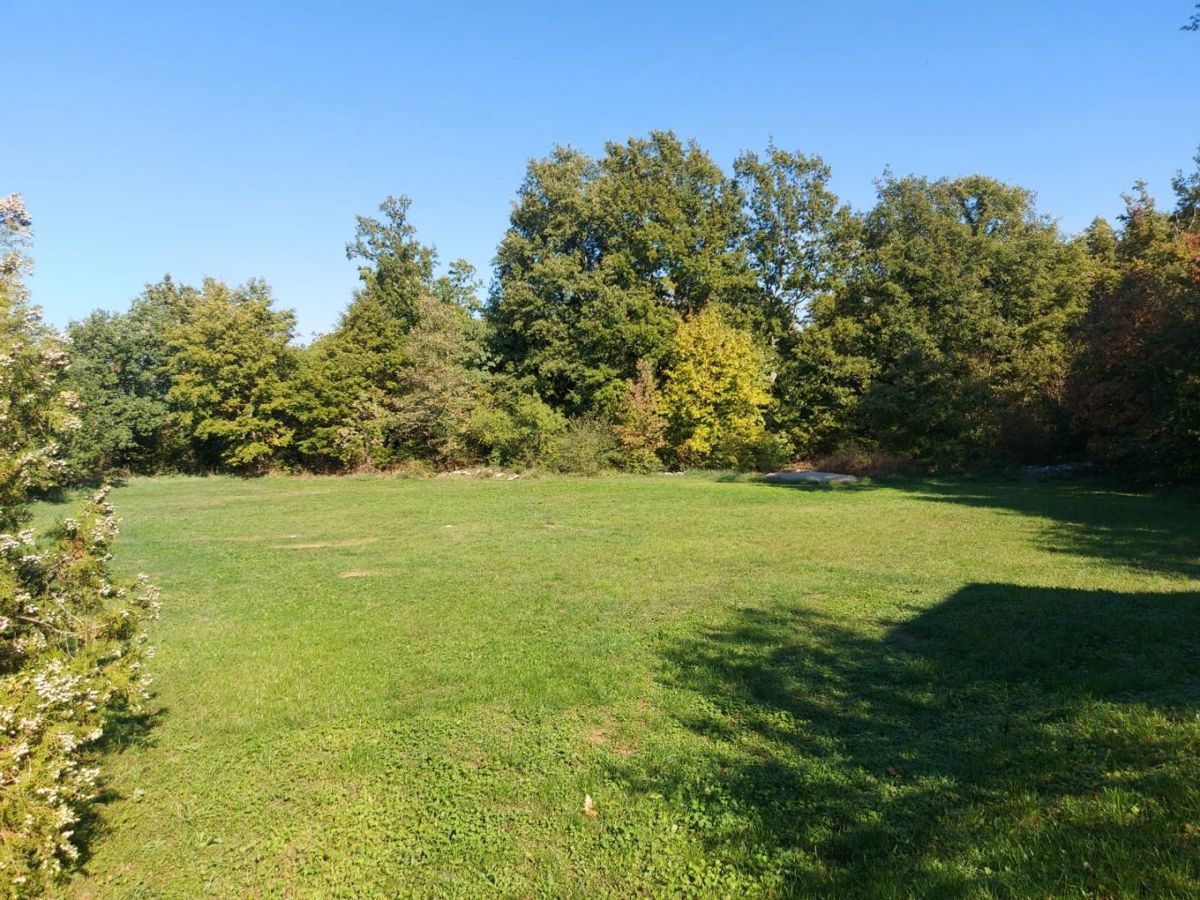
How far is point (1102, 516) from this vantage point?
14594 mm

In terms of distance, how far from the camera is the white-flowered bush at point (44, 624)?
2777mm

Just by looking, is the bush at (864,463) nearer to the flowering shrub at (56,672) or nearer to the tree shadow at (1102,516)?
the tree shadow at (1102,516)

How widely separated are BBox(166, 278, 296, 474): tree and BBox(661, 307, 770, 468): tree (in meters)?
22.1

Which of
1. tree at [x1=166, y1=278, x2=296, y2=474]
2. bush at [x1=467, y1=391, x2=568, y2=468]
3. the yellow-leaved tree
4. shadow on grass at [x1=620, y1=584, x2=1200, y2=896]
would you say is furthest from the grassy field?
tree at [x1=166, y1=278, x2=296, y2=474]

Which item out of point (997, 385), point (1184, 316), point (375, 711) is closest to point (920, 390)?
point (997, 385)

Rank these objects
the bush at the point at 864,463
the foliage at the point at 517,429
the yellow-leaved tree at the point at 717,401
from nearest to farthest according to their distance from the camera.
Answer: the bush at the point at 864,463, the yellow-leaved tree at the point at 717,401, the foliage at the point at 517,429

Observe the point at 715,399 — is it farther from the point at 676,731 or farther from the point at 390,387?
the point at 676,731

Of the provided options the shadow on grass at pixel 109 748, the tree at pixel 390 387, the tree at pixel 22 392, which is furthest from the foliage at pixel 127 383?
the tree at pixel 22 392

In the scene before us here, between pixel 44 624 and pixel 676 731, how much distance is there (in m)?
4.03

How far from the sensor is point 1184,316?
16.5 metres

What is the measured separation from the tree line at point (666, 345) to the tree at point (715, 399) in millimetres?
109

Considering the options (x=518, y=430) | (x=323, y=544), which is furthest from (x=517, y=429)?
(x=323, y=544)

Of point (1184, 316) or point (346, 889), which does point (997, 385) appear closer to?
point (1184, 316)

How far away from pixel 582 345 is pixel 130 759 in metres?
30.9
